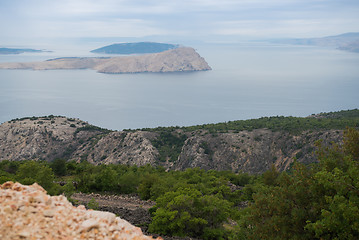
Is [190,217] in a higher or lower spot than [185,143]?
higher

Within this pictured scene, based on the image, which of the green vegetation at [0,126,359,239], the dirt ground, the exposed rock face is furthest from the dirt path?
the exposed rock face

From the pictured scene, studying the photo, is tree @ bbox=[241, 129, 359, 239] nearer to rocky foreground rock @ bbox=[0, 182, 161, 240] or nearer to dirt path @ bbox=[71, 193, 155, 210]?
rocky foreground rock @ bbox=[0, 182, 161, 240]

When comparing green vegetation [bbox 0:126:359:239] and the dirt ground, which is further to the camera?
the dirt ground

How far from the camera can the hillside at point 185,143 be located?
5384 centimetres

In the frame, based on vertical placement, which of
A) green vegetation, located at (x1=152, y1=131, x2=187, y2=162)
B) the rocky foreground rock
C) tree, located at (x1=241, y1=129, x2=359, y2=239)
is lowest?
green vegetation, located at (x1=152, y1=131, x2=187, y2=162)

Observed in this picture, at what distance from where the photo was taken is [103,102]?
180 m

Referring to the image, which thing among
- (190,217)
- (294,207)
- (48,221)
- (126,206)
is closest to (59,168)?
(126,206)

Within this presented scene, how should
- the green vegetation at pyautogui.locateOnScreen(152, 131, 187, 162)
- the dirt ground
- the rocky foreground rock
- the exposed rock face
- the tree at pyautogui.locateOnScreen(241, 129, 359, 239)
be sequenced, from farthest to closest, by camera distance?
the green vegetation at pyautogui.locateOnScreen(152, 131, 187, 162) → the exposed rock face → the dirt ground → the tree at pyautogui.locateOnScreen(241, 129, 359, 239) → the rocky foreground rock

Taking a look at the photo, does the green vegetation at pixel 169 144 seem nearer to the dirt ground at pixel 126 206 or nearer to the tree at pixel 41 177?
the dirt ground at pixel 126 206

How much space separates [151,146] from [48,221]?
181 ft

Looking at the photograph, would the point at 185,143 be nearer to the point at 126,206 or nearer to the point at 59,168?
the point at 59,168

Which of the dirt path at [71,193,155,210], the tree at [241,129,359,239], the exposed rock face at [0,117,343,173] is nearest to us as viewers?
the tree at [241,129,359,239]

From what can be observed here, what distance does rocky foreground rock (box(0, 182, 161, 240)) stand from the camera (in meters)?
7.10

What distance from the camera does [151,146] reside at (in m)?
62.6
